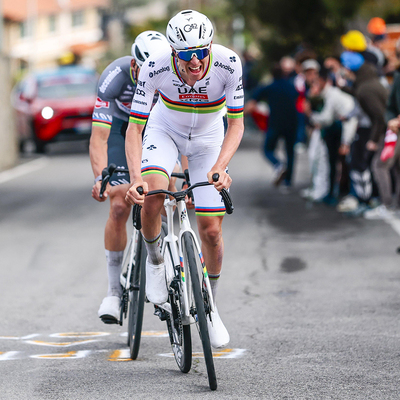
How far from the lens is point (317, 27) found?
2756cm

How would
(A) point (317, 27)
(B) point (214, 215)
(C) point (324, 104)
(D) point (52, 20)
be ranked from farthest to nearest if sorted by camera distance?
(D) point (52, 20)
(A) point (317, 27)
(C) point (324, 104)
(B) point (214, 215)

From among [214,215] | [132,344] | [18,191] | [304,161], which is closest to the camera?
[214,215]

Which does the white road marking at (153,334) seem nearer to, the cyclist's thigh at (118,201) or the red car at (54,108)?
the cyclist's thigh at (118,201)

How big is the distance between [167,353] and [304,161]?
1499 cm

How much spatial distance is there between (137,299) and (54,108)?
16633mm

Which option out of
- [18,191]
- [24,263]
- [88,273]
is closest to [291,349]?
[88,273]

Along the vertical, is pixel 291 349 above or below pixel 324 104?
below

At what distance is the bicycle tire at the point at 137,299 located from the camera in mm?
5527

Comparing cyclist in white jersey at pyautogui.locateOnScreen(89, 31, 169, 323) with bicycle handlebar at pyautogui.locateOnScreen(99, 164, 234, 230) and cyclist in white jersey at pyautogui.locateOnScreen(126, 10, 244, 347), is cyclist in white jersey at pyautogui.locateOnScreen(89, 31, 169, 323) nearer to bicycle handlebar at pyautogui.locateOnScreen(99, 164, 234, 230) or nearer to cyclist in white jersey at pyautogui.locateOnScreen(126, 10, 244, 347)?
bicycle handlebar at pyautogui.locateOnScreen(99, 164, 234, 230)

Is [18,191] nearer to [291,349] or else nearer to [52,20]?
[291,349]

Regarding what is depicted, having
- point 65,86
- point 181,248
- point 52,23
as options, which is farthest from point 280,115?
point 52,23

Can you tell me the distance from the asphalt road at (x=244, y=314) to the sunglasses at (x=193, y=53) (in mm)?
1859

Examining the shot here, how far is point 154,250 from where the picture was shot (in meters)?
5.33

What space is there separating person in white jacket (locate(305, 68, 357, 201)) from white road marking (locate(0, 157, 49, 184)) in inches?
261
